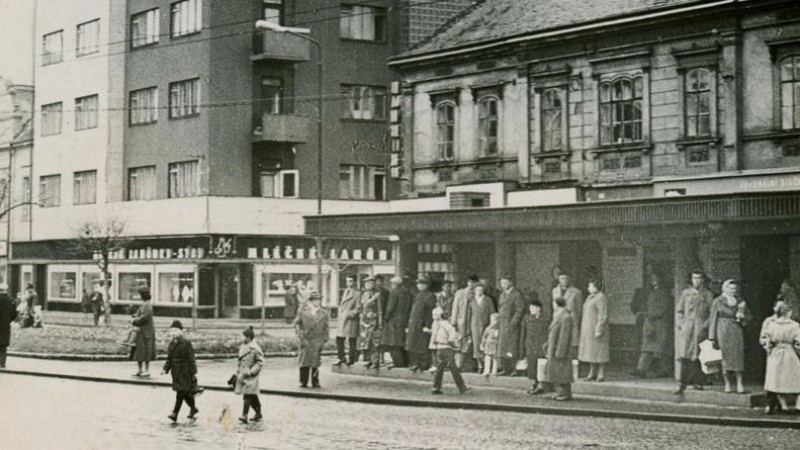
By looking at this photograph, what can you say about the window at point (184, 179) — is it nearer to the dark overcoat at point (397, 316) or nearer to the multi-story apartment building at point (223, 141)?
the multi-story apartment building at point (223, 141)

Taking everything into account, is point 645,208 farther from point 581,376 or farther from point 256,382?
point 256,382

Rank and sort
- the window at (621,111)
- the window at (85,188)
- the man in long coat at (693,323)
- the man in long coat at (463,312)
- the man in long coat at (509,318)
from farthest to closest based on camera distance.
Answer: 1. the window at (85,188)
2. the window at (621,111)
3. the man in long coat at (463,312)
4. the man in long coat at (509,318)
5. the man in long coat at (693,323)

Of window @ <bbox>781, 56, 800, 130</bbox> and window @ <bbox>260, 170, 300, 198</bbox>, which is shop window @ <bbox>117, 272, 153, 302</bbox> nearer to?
window @ <bbox>260, 170, 300, 198</bbox>

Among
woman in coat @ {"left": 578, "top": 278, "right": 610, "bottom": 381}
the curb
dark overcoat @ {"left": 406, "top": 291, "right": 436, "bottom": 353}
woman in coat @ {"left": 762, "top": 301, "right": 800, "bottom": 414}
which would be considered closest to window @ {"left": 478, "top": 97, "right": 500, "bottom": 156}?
dark overcoat @ {"left": 406, "top": 291, "right": 436, "bottom": 353}

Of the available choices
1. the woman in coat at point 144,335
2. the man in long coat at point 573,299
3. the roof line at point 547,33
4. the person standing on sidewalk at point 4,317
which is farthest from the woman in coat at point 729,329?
the person standing on sidewalk at point 4,317

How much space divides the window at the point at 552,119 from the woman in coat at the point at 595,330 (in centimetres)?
821

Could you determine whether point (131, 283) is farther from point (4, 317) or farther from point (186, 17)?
point (4, 317)

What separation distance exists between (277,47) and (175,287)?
37.5 ft

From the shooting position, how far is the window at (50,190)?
61.2 m

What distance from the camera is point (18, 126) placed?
64312mm

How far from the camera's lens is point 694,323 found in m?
21.3

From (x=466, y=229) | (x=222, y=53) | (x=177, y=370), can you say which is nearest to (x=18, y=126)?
(x=222, y=53)

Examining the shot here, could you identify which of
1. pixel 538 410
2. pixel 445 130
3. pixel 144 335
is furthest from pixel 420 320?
pixel 445 130

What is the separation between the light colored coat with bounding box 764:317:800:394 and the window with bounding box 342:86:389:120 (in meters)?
37.4
